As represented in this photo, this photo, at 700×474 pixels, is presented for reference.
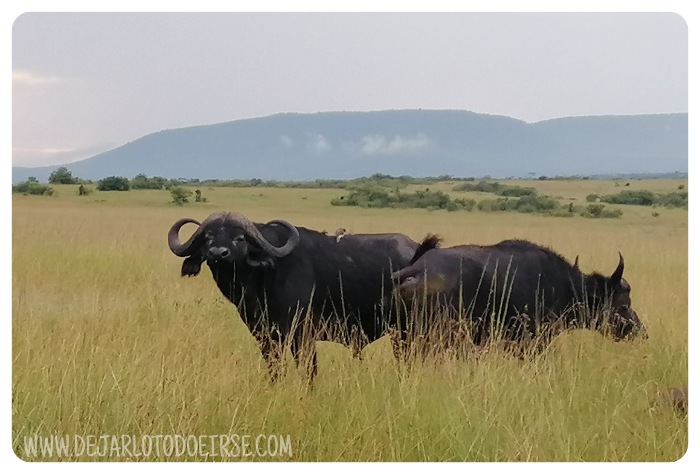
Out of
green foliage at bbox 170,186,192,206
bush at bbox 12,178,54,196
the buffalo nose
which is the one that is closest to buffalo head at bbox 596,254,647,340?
the buffalo nose

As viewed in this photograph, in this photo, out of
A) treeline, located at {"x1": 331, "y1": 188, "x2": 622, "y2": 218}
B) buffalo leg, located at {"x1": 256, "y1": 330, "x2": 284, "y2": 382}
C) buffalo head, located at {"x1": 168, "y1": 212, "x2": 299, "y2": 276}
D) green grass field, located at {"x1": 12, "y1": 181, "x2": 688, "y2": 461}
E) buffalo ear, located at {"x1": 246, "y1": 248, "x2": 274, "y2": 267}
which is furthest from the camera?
treeline, located at {"x1": 331, "y1": 188, "x2": 622, "y2": 218}

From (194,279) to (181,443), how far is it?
181cm

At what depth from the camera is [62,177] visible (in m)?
6.31

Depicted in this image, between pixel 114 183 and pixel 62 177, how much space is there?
0.38m

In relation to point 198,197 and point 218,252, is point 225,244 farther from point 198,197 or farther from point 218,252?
point 198,197

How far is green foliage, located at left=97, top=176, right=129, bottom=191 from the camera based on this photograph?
640cm

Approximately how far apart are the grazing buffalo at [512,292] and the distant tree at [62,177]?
2.65 m

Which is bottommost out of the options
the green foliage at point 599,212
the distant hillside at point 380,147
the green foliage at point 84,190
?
the green foliage at point 599,212

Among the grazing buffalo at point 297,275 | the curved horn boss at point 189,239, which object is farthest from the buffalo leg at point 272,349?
the curved horn boss at point 189,239

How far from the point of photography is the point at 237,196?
6504mm

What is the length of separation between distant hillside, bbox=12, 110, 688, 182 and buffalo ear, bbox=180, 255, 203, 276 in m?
0.64

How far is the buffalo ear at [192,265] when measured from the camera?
645 centimetres

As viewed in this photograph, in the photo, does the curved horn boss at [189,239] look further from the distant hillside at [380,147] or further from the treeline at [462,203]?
the treeline at [462,203]

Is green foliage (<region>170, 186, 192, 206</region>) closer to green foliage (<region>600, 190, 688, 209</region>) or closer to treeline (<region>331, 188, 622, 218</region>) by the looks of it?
treeline (<region>331, 188, 622, 218</region>)
